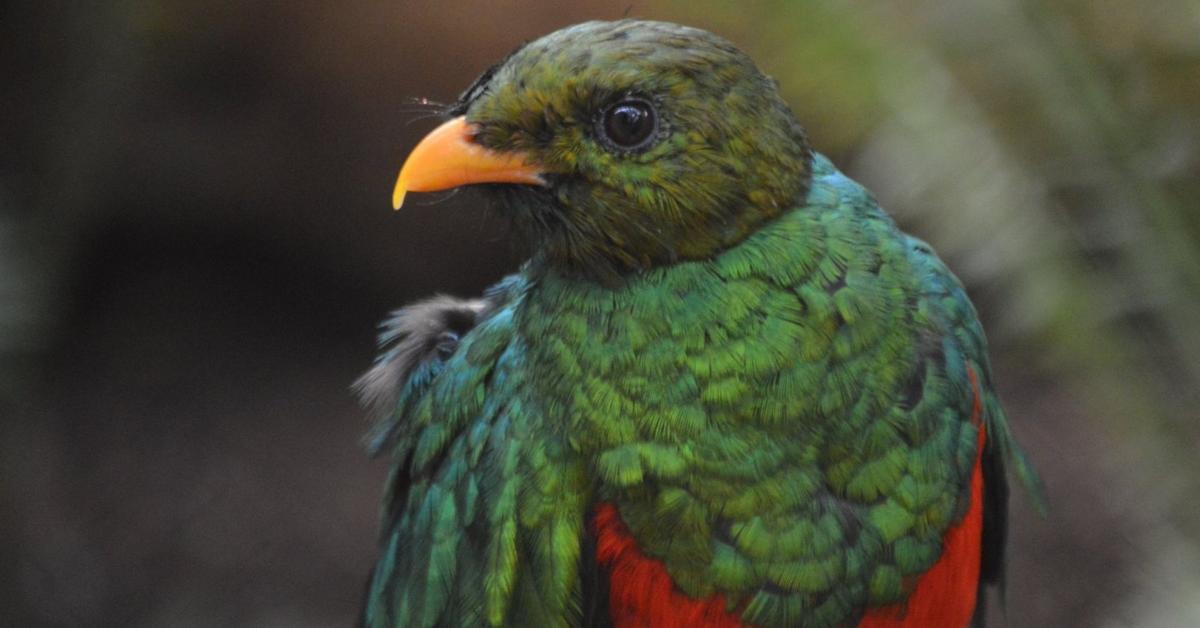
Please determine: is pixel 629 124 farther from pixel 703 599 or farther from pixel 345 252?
pixel 345 252

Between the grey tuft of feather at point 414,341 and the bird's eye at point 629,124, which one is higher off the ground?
the bird's eye at point 629,124

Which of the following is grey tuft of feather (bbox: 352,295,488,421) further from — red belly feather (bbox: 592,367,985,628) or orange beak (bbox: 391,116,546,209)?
red belly feather (bbox: 592,367,985,628)

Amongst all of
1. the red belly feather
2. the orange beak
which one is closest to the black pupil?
the orange beak

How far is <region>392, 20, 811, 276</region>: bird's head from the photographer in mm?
2303

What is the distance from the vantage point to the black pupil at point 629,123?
2.29 m

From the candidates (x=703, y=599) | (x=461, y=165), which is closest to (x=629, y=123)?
(x=461, y=165)

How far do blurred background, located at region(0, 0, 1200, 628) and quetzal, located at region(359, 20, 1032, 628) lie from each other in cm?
42

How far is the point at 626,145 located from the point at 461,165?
0.29 meters

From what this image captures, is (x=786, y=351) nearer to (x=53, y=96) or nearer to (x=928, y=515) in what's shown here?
(x=928, y=515)

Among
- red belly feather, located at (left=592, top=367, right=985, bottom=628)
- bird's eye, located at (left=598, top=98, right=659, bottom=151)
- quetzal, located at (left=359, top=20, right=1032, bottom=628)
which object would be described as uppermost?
bird's eye, located at (left=598, top=98, right=659, bottom=151)

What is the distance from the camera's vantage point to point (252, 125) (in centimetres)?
621

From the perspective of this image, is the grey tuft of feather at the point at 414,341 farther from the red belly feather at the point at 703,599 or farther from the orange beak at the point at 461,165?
the red belly feather at the point at 703,599

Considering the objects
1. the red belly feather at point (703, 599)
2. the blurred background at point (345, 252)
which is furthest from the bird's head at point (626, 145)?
the red belly feather at point (703, 599)

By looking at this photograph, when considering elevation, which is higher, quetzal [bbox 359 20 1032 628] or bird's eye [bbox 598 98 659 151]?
bird's eye [bbox 598 98 659 151]
